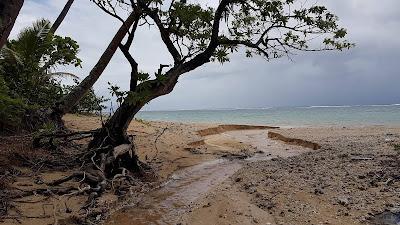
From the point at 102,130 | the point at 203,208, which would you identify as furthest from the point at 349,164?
the point at 102,130

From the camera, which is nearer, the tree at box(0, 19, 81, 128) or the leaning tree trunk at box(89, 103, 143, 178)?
the leaning tree trunk at box(89, 103, 143, 178)

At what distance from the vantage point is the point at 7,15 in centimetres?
367

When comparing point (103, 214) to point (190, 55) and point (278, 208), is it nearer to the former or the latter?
point (278, 208)

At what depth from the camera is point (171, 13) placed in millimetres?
8648

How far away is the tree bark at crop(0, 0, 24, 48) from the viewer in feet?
11.9

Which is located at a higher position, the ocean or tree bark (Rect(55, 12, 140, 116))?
tree bark (Rect(55, 12, 140, 116))

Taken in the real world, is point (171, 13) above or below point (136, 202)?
above

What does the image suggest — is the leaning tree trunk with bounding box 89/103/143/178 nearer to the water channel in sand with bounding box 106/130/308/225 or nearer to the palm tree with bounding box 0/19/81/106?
the water channel in sand with bounding box 106/130/308/225

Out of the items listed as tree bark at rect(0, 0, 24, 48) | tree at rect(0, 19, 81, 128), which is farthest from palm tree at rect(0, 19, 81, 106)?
tree bark at rect(0, 0, 24, 48)

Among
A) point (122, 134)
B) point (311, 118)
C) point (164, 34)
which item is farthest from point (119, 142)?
point (311, 118)

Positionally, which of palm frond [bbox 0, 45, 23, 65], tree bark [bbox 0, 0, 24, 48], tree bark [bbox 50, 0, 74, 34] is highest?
tree bark [bbox 50, 0, 74, 34]

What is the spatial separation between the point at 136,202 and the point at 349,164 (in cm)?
516

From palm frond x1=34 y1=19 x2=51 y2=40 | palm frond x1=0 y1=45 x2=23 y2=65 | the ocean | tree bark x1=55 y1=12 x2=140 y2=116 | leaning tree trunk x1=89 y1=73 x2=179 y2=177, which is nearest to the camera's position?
leaning tree trunk x1=89 y1=73 x2=179 y2=177

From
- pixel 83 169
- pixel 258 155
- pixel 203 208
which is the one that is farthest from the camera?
pixel 258 155
